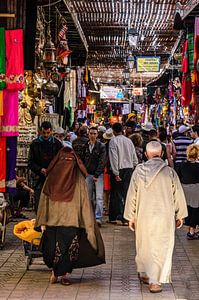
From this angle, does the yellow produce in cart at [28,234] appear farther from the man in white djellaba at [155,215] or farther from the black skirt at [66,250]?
the man in white djellaba at [155,215]

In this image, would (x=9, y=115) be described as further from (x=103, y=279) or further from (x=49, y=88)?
(x=49, y=88)

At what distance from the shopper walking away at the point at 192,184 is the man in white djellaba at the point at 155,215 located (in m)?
3.53

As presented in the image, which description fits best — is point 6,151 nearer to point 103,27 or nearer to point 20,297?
point 20,297

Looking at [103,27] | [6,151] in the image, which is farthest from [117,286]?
[103,27]

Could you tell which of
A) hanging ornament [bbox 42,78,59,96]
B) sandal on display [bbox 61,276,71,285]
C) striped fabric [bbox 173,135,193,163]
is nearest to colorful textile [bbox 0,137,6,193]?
sandal on display [bbox 61,276,71,285]

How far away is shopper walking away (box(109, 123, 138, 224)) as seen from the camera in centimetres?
1284

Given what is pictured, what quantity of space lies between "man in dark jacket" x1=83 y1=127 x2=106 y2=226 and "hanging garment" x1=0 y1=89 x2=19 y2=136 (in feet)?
8.67

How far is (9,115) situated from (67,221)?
2513mm

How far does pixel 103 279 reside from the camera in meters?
8.23

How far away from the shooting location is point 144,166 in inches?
305

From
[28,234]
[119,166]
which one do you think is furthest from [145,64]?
[28,234]

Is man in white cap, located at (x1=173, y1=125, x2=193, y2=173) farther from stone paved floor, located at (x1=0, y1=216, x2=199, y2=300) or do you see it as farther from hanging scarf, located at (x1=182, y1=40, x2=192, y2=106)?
stone paved floor, located at (x1=0, y1=216, x2=199, y2=300)

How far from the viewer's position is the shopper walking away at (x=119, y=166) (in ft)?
42.1

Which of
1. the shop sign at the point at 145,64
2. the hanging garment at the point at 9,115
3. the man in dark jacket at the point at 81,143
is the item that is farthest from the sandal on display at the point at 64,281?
the shop sign at the point at 145,64
